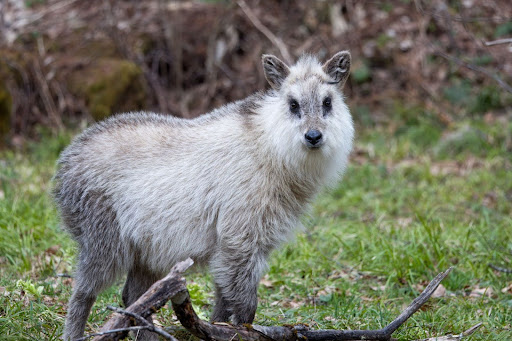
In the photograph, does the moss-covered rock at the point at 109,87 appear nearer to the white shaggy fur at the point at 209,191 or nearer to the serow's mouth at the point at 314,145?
the white shaggy fur at the point at 209,191

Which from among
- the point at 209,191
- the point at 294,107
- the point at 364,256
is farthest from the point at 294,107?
the point at 364,256

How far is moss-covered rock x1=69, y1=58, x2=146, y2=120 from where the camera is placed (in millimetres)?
10016

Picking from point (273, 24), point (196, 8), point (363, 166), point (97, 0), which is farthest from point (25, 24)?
point (363, 166)

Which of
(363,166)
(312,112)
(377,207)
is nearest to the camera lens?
(312,112)

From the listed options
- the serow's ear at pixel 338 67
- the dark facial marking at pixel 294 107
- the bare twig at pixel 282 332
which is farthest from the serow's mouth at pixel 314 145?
the bare twig at pixel 282 332

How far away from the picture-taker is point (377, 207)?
742cm

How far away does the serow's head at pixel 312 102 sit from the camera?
420cm

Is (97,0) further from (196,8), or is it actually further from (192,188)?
(192,188)

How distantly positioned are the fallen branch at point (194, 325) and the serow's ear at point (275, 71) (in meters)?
1.72

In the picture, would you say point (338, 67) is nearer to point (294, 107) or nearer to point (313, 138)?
point (294, 107)

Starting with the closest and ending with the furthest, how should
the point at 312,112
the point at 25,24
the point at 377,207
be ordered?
the point at 312,112 < the point at 377,207 < the point at 25,24

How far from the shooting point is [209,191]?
14.1 ft

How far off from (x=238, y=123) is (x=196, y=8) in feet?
25.8

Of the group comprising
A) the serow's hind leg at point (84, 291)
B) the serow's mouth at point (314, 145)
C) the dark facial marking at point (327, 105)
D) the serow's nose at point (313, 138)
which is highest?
the dark facial marking at point (327, 105)
